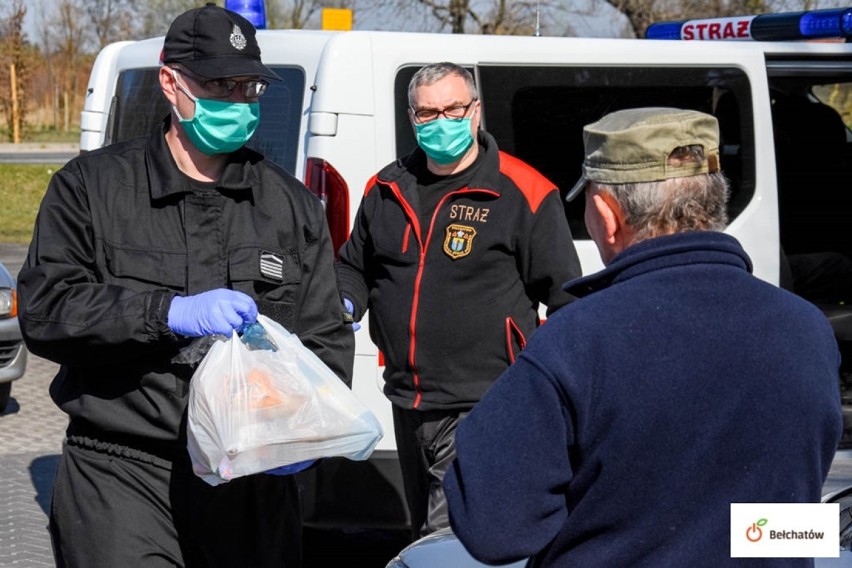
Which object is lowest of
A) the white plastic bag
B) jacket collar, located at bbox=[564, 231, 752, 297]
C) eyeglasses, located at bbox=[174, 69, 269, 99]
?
the white plastic bag

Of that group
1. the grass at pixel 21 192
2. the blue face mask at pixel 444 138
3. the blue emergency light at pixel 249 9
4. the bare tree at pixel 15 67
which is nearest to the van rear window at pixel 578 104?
the blue face mask at pixel 444 138

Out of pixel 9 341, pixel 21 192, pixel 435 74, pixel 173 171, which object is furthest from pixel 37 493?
pixel 21 192

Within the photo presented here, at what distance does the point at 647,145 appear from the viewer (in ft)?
6.46

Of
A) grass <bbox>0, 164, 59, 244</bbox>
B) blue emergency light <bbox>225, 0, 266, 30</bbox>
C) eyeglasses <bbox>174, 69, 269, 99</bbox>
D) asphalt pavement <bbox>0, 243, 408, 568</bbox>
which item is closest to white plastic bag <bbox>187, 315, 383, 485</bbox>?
Answer: eyeglasses <bbox>174, 69, 269, 99</bbox>

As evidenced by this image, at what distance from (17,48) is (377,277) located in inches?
1167

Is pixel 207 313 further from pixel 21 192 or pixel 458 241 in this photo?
pixel 21 192

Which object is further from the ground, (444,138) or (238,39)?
(238,39)

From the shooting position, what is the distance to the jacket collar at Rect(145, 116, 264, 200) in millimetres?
3012

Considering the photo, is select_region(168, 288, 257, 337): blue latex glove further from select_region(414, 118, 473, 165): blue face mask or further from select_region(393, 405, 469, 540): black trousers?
select_region(414, 118, 473, 165): blue face mask

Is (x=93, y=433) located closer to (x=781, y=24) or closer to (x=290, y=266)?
(x=290, y=266)

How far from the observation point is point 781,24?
6422mm

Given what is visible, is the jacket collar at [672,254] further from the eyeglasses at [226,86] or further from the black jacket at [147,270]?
the eyeglasses at [226,86]

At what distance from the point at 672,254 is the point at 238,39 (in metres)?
1.52

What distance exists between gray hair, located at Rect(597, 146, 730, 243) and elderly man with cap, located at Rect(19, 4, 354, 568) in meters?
1.11
